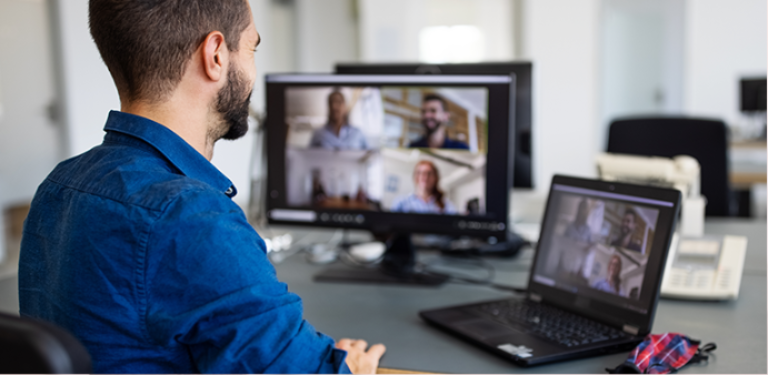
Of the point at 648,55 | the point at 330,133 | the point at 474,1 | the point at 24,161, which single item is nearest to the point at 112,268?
the point at 330,133

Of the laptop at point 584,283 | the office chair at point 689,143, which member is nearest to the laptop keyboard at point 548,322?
the laptop at point 584,283

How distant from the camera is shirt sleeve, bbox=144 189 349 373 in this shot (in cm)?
73

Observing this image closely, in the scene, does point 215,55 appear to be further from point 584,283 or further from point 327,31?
point 327,31

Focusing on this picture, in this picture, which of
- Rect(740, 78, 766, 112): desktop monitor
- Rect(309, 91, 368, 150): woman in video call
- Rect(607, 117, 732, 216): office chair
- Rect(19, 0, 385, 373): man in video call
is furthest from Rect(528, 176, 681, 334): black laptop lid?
Rect(740, 78, 766, 112): desktop monitor

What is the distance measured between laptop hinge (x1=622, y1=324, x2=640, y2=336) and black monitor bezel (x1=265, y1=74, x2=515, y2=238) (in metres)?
0.46

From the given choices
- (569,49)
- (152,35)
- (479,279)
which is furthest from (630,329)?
(569,49)

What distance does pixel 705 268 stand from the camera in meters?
1.50

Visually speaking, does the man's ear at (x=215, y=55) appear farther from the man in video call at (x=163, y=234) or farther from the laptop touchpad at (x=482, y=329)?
the laptop touchpad at (x=482, y=329)

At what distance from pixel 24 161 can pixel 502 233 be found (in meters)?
2.76

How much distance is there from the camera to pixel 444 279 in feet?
5.48

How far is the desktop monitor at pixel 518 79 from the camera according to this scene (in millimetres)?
1940

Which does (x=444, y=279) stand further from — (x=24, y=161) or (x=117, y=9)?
(x=24, y=161)

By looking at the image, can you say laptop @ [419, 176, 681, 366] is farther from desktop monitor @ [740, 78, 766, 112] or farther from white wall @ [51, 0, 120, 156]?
desktop monitor @ [740, 78, 766, 112]

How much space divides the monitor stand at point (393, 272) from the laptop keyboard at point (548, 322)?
298mm
